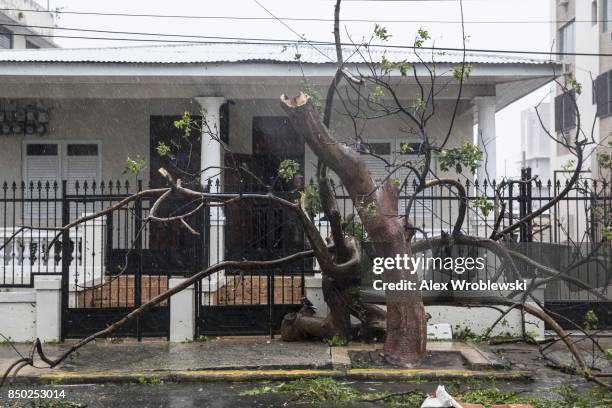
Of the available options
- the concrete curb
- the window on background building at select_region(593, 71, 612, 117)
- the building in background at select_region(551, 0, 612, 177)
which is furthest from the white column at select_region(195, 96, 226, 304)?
the window on background building at select_region(593, 71, 612, 117)

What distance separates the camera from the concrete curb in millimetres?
7906

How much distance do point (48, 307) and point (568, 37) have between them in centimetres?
2700

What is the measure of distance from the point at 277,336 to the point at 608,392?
469cm

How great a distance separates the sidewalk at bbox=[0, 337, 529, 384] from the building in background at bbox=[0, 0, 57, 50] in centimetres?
1756

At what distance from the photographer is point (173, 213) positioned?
9938mm

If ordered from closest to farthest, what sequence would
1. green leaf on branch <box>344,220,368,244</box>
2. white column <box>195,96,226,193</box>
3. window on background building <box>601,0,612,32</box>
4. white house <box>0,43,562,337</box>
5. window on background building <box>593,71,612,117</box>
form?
green leaf on branch <box>344,220,368,244</box> < white house <box>0,43,562,337</box> < white column <box>195,96,226,193</box> < window on background building <box>593,71,612,117</box> < window on background building <box>601,0,612,32</box>

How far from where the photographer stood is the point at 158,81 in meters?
12.6

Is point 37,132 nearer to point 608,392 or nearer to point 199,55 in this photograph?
point 199,55

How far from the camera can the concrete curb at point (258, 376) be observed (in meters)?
7.91

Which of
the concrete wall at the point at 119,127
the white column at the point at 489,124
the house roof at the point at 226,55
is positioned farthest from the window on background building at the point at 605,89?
the white column at the point at 489,124

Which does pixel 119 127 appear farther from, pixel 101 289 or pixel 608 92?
pixel 608 92

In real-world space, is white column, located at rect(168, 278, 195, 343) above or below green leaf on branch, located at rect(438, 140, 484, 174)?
below

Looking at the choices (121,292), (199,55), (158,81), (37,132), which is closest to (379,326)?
(121,292)

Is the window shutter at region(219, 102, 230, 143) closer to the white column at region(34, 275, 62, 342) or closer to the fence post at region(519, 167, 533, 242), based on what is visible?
the white column at region(34, 275, 62, 342)
